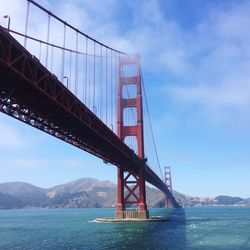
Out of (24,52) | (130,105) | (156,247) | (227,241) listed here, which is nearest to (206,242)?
(227,241)

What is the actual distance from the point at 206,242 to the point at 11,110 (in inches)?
817

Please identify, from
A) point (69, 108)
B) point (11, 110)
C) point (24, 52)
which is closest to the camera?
point (24, 52)

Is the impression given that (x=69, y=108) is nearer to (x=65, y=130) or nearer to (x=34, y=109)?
(x=34, y=109)

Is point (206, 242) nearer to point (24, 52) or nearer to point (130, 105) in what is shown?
point (24, 52)

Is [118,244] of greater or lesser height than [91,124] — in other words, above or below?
below

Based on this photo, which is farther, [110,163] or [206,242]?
[110,163]

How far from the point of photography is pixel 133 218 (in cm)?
6500

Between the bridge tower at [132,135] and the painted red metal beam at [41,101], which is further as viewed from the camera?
the bridge tower at [132,135]

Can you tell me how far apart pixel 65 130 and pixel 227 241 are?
17580 mm

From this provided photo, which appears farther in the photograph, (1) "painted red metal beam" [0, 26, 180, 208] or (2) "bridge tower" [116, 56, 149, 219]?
(2) "bridge tower" [116, 56, 149, 219]

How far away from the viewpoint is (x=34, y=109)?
97.3 ft

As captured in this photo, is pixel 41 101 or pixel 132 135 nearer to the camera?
pixel 41 101

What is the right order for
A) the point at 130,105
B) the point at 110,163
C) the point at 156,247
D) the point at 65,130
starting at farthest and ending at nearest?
1. the point at 130,105
2. the point at 110,163
3. the point at 65,130
4. the point at 156,247

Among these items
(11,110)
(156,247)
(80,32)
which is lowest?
(156,247)
